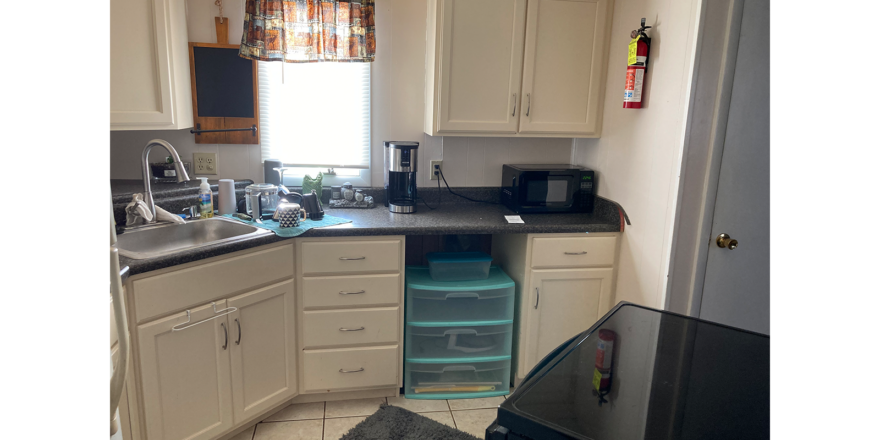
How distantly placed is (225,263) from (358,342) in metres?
0.72

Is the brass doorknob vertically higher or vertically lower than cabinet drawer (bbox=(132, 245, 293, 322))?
higher

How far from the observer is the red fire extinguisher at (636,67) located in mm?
2210

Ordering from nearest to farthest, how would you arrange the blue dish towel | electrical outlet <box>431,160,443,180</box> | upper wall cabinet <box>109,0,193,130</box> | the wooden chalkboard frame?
upper wall cabinet <box>109,0,193,130</box>
the blue dish towel
the wooden chalkboard frame
electrical outlet <box>431,160,443,180</box>

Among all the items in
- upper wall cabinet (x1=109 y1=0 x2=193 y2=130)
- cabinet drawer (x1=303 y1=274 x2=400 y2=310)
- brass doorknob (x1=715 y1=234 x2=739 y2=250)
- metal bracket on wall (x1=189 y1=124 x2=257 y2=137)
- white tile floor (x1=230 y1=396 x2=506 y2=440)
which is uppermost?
upper wall cabinet (x1=109 y1=0 x2=193 y2=130)

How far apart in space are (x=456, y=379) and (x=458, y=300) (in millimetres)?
393

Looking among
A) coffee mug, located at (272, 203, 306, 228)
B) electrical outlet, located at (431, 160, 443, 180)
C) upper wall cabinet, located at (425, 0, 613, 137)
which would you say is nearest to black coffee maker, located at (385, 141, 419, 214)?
upper wall cabinet, located at (425, 0, 613, 137)

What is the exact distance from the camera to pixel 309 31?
2500 millimetres

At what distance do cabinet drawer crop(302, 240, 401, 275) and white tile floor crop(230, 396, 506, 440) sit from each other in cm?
66

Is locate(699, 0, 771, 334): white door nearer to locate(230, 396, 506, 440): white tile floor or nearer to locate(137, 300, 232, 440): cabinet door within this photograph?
locate(230, 396, 506, 440): white tile floor

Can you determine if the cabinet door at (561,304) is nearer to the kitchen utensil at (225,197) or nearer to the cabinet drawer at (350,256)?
the cabinet drawer at (350,256)

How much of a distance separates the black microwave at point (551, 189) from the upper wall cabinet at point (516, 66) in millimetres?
199

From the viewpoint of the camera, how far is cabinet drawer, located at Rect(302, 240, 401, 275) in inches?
87.8
